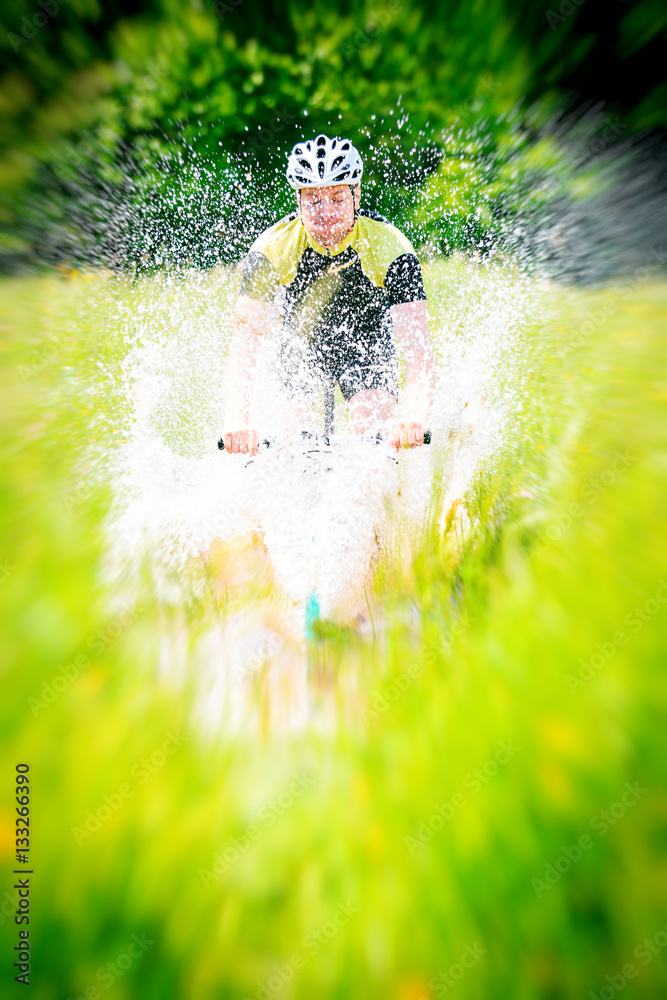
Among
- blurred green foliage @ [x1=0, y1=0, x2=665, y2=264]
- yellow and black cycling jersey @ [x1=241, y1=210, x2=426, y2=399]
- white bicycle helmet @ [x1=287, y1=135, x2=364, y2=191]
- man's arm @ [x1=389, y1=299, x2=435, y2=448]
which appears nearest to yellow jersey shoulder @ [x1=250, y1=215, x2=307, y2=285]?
yellow and black cycling jersey @ [x1=241, y1=210, x2=426, y2=399]

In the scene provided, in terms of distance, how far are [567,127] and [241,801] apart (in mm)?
8050

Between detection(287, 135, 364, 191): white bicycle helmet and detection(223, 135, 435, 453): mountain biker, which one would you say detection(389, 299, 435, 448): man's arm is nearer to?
detection(223, 135, 435, 453): mountain biker

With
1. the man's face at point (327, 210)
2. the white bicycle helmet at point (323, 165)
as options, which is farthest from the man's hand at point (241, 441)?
the white bicycle helmet at point (323, 165)

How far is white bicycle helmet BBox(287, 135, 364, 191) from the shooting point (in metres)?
2.40

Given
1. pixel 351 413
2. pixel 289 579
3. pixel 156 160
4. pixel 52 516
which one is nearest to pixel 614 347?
pixel 351 413

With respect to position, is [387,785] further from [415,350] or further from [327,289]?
[327,289]

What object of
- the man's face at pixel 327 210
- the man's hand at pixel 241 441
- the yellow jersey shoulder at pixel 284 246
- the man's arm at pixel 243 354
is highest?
the man's face at pixel 327 210

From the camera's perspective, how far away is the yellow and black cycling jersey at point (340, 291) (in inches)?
98.3

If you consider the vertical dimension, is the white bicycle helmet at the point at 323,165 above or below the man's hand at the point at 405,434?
above

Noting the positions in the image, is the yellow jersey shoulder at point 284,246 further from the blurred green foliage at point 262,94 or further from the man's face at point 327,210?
the blurred green foliage at point 262,94

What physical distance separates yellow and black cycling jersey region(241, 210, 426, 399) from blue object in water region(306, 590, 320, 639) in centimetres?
124

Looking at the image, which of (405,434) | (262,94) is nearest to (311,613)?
(405,434)

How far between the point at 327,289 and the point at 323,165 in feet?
1.68

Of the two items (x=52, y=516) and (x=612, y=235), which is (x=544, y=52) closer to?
(x=612, y=235)
